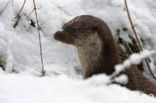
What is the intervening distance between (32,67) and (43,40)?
0.39m

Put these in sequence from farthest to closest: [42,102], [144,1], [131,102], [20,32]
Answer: [144,1] < [20,32] < [131,102] < [42,102]

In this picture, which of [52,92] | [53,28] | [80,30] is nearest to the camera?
[52,92]

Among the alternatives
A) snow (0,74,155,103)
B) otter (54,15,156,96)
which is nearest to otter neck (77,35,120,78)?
otter (54,15,156,96)

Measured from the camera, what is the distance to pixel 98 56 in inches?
100

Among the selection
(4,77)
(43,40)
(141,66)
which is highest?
(4,77)

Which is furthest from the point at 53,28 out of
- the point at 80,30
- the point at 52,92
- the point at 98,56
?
the point at 52,92

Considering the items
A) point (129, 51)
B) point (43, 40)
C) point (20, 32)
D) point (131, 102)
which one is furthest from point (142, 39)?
point (131, 102)

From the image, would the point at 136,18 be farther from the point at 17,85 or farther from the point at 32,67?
the point at 17,85

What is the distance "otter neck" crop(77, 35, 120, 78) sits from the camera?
247 centimetres

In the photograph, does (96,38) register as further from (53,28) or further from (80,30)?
(53,28)

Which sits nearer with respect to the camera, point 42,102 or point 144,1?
point 42,102

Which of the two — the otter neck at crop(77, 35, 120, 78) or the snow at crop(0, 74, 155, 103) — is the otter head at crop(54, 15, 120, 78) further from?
the snow at crop(0, 74, 155, 103)

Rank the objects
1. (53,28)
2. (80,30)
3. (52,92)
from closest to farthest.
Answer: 1. (52,92)
2. (80,30)
3. (53,28)

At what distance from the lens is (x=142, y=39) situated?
3316 millimetres
